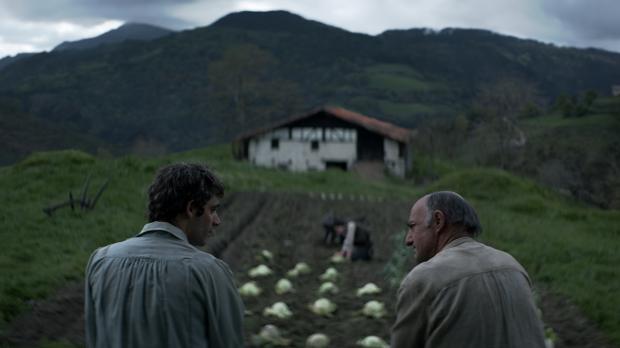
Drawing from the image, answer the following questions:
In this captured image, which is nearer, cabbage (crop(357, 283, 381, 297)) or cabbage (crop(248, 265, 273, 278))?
cabbage (crop(357, 283, 381, 297))

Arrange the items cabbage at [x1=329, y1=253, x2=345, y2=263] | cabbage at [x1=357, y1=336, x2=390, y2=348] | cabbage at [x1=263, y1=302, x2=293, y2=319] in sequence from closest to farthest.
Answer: cabbage at [x1=357, y1=336, x2=390, y2=348], cabbage at [x1=263, y1=302, x2=293, y2=319], cabbage at [x1=329, y1=253, x2=345, y2=263]

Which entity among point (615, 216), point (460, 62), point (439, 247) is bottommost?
point (615, 216)

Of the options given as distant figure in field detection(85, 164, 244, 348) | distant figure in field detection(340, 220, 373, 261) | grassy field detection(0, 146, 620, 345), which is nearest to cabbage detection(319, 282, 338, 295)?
distant figure in field detection(340, 220, 373, 261)

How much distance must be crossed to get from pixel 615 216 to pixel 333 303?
11813mm

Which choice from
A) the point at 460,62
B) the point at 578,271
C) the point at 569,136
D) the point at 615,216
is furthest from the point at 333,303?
the point at 460,62

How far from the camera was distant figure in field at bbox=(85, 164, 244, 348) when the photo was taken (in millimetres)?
2516

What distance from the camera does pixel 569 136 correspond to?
32094 millimetres

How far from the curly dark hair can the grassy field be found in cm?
90

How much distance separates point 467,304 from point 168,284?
1.13 m

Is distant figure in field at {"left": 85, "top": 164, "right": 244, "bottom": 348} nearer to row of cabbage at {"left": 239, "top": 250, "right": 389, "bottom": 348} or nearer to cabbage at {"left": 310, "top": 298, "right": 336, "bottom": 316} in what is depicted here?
row of cabbage at {"left": 239, "top": 250, "right": 389, "bottom": 348}

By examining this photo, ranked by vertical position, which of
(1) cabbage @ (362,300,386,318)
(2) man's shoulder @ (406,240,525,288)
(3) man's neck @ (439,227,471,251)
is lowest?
(1) cabbage @ (362,300,386,318)

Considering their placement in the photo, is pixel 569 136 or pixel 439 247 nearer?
pixel 439 247

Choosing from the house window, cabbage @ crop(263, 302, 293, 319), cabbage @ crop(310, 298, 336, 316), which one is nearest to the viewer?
cabbage @ crop(263, 302, 293, 319)

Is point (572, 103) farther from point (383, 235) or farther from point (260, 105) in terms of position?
point (383, 235)
